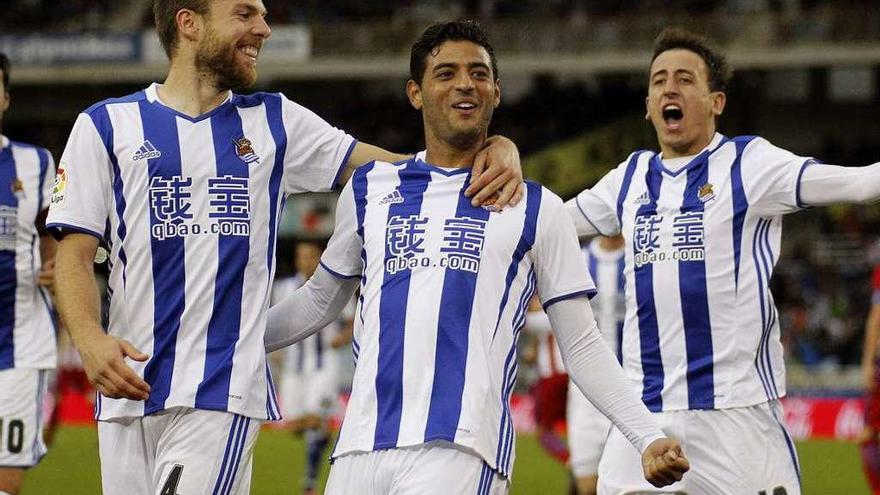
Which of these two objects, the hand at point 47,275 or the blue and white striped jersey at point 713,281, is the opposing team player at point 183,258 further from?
the hand at point 47,275

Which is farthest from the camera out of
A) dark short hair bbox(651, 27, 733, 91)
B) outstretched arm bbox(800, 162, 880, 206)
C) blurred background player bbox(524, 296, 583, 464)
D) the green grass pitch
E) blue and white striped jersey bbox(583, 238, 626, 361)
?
the green grass pitch

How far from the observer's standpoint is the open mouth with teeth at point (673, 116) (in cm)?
611

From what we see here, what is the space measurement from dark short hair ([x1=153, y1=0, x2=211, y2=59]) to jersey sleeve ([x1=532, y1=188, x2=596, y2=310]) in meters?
1.26

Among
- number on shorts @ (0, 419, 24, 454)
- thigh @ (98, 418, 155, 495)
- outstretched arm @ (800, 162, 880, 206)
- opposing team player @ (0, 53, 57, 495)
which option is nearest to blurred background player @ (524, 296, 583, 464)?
opposing team player @ (0, 53, 57, 495)

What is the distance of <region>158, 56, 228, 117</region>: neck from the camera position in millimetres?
4668

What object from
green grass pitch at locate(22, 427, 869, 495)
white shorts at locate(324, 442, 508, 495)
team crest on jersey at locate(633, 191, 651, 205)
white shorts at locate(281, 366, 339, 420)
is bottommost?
green grass pitch at locate(22, 427, 869, 495)

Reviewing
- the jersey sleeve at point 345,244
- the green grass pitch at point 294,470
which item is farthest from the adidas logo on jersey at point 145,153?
the green grass pitch at point 294,470

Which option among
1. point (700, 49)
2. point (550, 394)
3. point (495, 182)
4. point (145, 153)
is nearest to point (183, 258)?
point (145, 153)

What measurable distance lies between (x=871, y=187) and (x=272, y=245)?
2.19 m

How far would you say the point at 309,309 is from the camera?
4707mm

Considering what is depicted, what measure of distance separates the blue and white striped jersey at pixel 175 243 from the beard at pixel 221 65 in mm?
178

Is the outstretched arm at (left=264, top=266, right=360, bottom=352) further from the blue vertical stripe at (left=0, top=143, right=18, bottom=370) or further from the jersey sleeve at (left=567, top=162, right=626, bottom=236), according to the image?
the blue vertical stripe at (left=0, top=143, right=18, bottom=370)

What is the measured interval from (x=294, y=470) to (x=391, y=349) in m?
11.1

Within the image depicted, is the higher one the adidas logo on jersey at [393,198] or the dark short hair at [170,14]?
the dark short hair at [170,14]
